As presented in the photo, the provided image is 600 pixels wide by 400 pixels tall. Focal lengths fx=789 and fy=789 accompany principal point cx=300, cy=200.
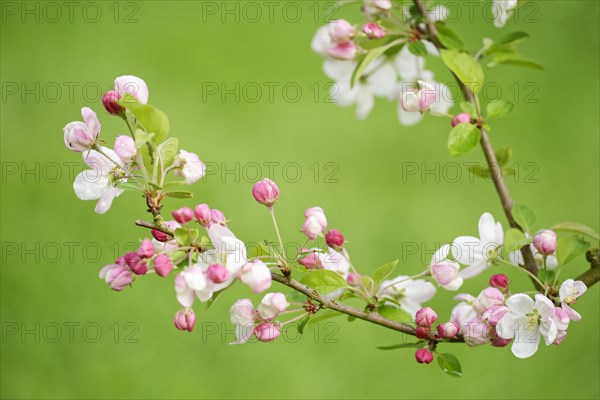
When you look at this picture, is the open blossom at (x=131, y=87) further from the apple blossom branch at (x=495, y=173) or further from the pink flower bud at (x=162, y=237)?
the apple blossom branch at (x=495, y=173)

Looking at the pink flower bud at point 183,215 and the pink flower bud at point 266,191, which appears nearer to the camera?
the pink flower bud at point 183,215

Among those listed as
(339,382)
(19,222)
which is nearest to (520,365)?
(339,382)

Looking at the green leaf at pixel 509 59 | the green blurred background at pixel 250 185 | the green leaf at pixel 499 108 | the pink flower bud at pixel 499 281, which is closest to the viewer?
the pink flower bud at pixel 499 281

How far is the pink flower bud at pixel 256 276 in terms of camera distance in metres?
0.74

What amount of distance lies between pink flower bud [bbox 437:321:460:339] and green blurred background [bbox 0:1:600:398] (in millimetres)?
1051

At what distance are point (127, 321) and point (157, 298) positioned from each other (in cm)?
12

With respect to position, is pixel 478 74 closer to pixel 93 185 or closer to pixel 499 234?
pixel 499 234

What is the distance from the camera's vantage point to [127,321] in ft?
7.29

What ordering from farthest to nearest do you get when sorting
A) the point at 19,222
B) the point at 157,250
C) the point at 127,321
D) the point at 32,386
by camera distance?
the point at 19,222
the point at 127,321
the point at 32,386
the point at 157,250

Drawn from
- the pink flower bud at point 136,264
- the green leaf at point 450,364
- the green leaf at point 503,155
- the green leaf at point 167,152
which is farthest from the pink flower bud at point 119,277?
the green leaf at point 503,155

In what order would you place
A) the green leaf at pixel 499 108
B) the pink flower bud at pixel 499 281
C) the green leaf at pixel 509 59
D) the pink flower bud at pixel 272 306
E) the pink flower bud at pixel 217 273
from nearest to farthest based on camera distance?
1. the pink flower bud at pixel 217 273
2. the pink flower bud at pixel 272 306
3. the pink flower bud at pixel 499 281
4. the green leaf at pixel 499 108
5. the green leaf at pixel 509 59

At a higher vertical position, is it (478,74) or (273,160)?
(478,74)

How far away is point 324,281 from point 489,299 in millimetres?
184

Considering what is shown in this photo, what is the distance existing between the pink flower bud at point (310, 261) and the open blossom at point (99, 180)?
22 centimetres
